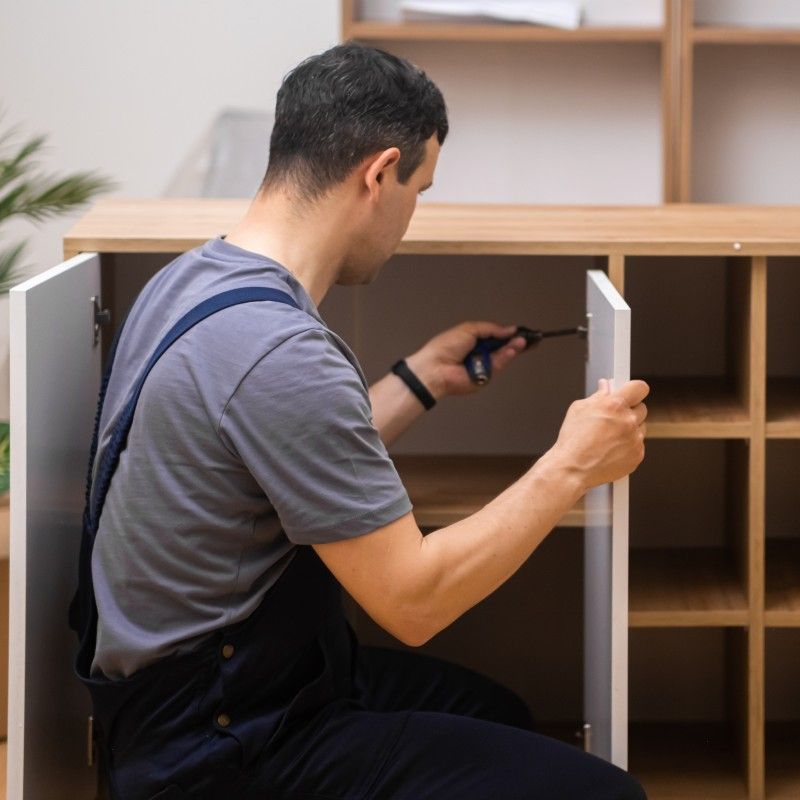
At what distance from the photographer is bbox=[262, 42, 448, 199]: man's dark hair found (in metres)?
1.34

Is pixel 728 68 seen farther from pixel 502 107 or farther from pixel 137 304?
pixel 137 304

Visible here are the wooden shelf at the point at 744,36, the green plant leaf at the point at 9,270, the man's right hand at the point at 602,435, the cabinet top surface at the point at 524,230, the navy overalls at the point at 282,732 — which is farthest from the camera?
the wooden shelf at the point at 744,36

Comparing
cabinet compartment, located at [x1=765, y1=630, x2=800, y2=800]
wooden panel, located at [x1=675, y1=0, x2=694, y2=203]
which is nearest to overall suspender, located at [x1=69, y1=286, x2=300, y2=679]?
cabinet compartment, located at [x1=765, y1=630, x2=800, y2=800]

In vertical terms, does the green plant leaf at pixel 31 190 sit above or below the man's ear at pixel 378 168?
below

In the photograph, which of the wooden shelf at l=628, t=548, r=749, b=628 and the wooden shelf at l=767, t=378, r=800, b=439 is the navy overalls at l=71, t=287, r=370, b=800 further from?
the wooden shelf at l=767, t=378, r=800, b=439

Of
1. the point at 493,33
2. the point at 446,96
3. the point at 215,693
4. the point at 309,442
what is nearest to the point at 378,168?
the point at 309,442

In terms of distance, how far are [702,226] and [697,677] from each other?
2.74 ft

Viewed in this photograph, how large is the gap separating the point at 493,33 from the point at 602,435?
1350 mm

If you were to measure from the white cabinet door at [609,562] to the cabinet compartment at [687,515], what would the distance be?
24cm

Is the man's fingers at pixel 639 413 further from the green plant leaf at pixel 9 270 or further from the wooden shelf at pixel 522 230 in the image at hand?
the green plant leaf at pixel 9 270

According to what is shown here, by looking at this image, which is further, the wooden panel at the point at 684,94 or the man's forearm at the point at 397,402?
the wooden panel at the point at 684,94

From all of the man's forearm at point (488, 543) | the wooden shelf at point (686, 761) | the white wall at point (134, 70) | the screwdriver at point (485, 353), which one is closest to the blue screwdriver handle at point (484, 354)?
the screwdriver at point (485, 353)

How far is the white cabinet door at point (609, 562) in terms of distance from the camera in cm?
144

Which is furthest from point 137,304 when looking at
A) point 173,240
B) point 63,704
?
point 63,704
